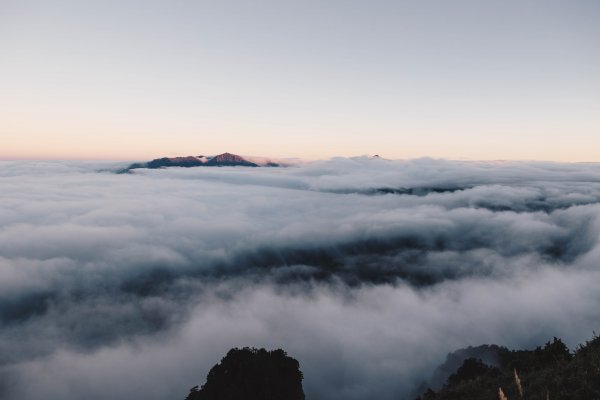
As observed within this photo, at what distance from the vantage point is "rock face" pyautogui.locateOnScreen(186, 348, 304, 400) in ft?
111

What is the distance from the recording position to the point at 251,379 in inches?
1378

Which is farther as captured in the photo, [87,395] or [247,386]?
[87,395]

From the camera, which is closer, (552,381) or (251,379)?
(552,381)

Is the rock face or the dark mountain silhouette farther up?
the dark mountain silhouette

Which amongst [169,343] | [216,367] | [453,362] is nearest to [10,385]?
[169,343]

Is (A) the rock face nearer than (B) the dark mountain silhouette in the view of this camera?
No

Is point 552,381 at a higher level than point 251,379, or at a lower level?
higher

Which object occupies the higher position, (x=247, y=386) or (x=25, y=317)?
(x=247, y=386)

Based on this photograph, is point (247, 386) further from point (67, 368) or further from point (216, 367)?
point (67, 368)

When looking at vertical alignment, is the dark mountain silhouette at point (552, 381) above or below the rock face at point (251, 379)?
above

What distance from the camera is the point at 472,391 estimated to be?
2075cm

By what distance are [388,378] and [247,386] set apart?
131 m

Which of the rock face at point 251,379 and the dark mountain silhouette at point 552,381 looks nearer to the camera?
the dark mountain silhouette at point 552,381

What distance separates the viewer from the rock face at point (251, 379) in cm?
3394
